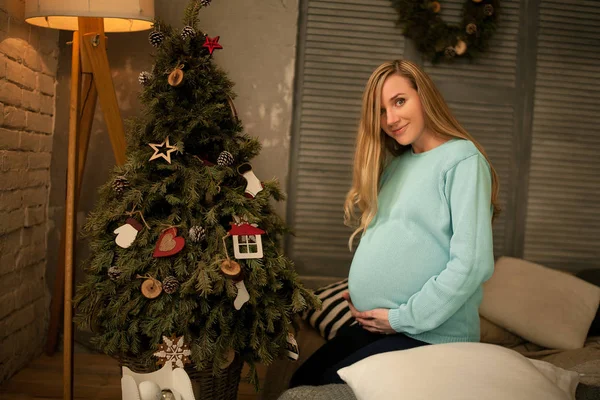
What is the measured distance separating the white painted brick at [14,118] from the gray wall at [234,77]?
14.9 inches

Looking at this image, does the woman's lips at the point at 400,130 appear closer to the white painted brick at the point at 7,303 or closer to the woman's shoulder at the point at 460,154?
the woman's shoulder at the point at 460,154

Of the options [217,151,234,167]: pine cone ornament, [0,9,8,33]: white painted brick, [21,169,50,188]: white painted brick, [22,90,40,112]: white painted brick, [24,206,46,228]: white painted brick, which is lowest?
[24,206,46,228]: white painted brick

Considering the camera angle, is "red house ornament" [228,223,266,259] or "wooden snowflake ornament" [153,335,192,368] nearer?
"wooden snowflake ornament" [153,335,192,368]

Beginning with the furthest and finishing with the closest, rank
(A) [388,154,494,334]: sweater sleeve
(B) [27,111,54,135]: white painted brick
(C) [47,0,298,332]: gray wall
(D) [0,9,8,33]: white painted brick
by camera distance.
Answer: (C) [47,0,298,332]: gray wall, (B) [27,111,54,135]: white painted brick, (D) [0,9,8,33]: white painted brick, (A) [388,154,494,334]: sweater sleeve

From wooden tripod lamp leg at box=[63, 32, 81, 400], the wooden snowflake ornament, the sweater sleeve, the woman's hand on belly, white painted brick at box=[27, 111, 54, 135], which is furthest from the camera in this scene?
white painted brick at box=[27, 111, 54, 135]

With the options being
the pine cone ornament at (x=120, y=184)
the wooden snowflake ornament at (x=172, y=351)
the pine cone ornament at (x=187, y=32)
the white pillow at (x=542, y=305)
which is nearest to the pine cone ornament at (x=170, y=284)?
the wooden snowflake ornament at (x=172, y=351)

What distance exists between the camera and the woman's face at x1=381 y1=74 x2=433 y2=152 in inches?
67.9

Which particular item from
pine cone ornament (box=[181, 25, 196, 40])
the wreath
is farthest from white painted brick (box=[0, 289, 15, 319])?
the wreath

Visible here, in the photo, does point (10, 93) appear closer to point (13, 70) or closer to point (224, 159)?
point (13, 70)

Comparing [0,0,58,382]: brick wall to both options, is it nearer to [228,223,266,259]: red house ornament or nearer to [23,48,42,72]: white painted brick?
[23,48,42,72]: white painted brick

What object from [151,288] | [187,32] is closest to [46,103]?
[187,32]

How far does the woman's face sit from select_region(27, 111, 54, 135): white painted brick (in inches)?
65.2

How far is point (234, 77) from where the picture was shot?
299 cm

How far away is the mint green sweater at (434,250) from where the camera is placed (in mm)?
1533
